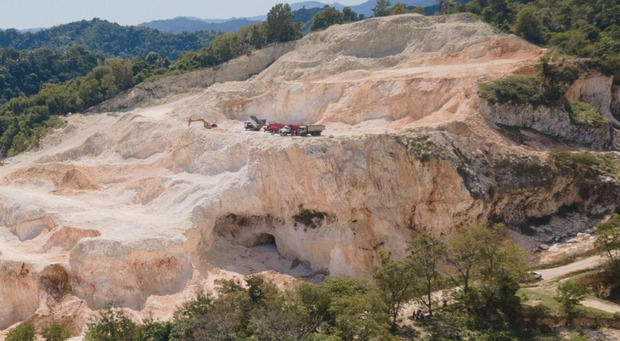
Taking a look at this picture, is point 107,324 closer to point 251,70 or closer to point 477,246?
point 477,246

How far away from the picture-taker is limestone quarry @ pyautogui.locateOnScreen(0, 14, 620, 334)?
2744 centimetres

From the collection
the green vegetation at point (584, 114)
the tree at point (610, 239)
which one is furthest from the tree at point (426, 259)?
the green vegetation at point (584, 114)

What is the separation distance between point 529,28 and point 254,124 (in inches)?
1129

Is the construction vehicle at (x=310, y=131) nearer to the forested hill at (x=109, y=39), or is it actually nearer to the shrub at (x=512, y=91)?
the shrub at (x=512, y=91)

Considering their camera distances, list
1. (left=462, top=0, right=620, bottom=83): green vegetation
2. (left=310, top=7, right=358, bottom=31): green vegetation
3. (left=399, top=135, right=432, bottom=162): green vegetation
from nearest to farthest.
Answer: (left=399, top=135, right=432, bottom=162): green vegetation
(left=462, top=0, right=620, bottom=83): green vegetation
(left=310, top=7, right=358, bottom=31): green vegetation

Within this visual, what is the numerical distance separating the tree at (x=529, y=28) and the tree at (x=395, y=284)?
34295 millimetres

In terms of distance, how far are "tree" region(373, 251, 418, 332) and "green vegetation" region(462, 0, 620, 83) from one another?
29.7m

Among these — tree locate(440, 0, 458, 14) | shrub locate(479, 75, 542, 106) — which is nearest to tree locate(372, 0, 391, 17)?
tree locate(440, 0, 458, 14)

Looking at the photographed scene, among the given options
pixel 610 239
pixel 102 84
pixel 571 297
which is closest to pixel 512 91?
pixel 610 239

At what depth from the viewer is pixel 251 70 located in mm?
56438

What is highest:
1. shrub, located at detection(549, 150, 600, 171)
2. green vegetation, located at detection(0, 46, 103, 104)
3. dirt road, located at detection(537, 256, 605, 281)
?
green vegetation, located at detection(0, 46, 103, 104)

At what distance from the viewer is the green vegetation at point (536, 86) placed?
34875mm

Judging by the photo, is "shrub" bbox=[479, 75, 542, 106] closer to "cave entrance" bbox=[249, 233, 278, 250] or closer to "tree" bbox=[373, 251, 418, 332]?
"tree" bbox=[373, 251, 418, 332]

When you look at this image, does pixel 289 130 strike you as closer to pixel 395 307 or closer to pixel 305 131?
pixel 305 131
